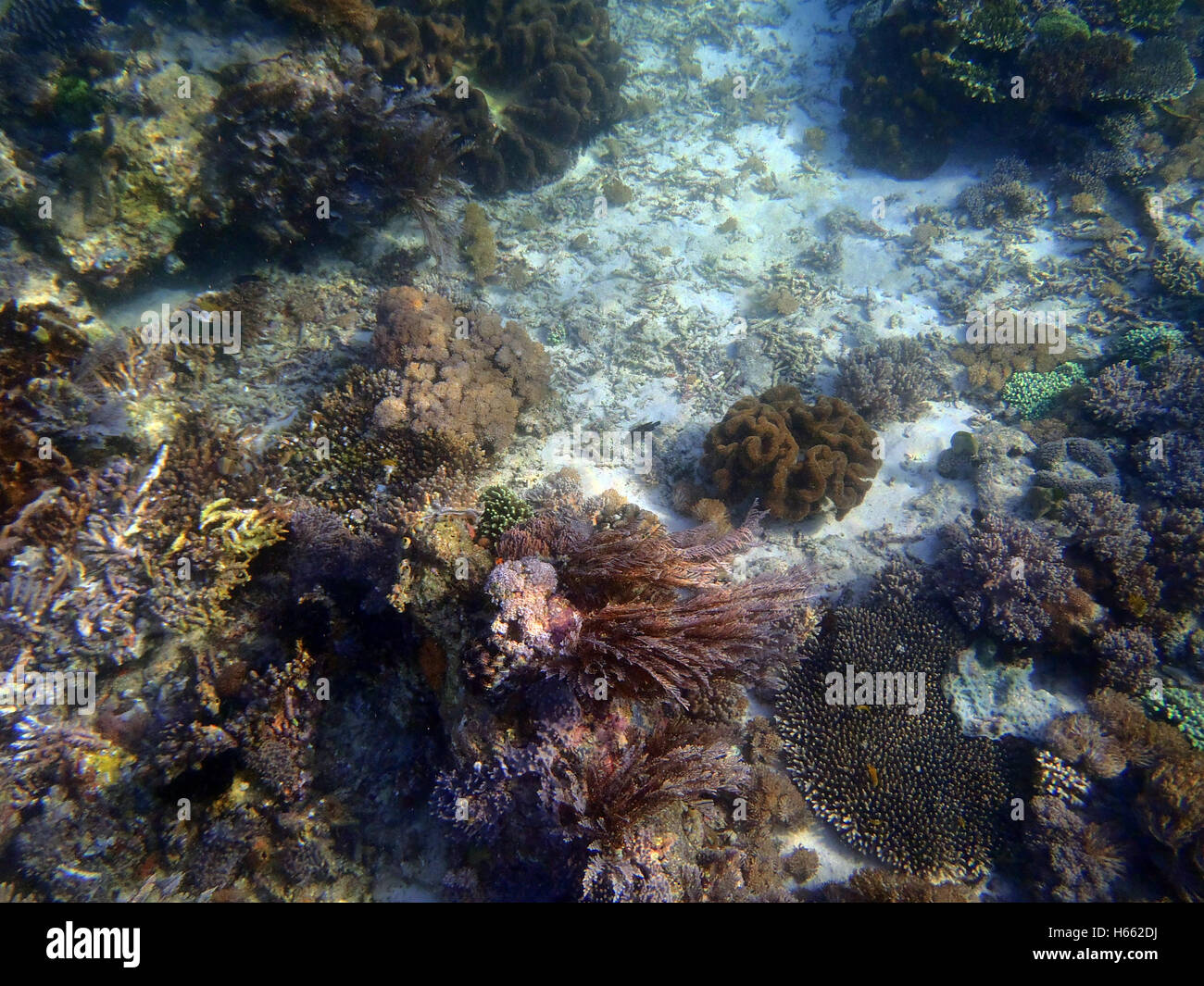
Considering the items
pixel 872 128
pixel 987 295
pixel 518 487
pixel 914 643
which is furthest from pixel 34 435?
pixel 872 128

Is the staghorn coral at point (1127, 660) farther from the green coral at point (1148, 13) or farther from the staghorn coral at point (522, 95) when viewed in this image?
the green coral at point (1148, 13)

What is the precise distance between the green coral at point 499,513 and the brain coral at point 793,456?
268cm

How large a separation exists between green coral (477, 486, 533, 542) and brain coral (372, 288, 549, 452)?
4.42 feet

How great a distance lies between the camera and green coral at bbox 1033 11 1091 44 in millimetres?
9953

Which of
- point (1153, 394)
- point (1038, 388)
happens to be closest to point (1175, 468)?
point (1153, 394)

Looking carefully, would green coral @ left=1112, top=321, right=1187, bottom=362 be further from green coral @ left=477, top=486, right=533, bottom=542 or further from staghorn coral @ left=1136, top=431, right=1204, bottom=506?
green coral @ left=477, top=486, right=533, bottom=542

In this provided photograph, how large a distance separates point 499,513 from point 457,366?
2399 millimetres

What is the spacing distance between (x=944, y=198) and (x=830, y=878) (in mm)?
13121

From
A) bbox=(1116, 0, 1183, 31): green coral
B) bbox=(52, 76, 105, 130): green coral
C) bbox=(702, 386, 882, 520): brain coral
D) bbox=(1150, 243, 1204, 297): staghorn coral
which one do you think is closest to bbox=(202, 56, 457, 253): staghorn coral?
bbox=(52, 76, 105, 130): green coral

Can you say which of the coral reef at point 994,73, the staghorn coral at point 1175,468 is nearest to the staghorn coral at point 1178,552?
the staghorn coral at point 1175,468

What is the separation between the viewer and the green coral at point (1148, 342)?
25.7ft

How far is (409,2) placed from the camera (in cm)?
913
